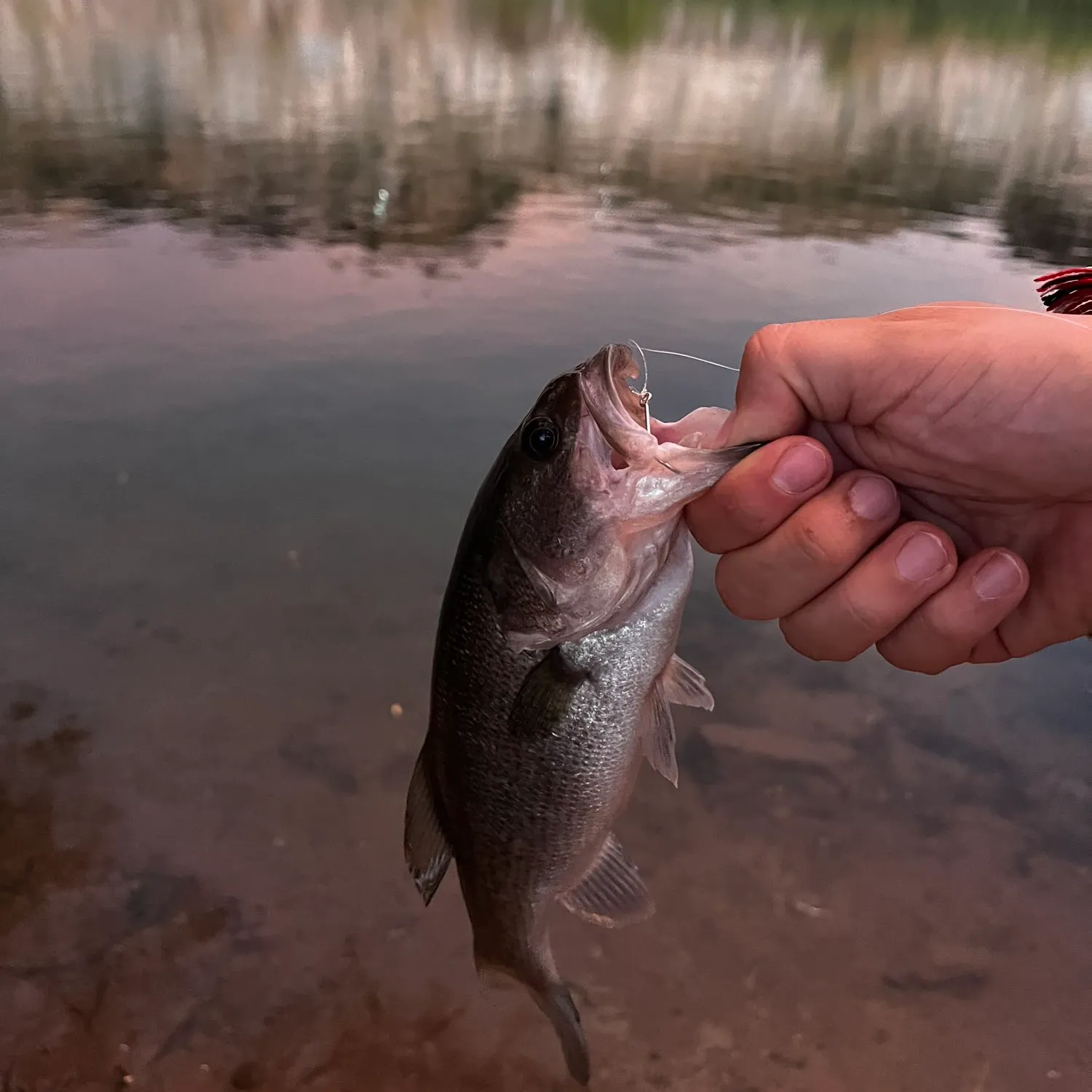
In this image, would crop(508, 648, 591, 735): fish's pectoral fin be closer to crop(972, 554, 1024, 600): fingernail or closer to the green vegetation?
crop(972, 554, 1024, 600): fingernail

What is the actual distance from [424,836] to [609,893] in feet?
1.90

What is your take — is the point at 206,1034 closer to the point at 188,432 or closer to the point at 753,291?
the point at 188,432

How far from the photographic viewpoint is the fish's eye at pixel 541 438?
1.99 meters

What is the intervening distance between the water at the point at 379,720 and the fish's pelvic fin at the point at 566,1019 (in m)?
1.07

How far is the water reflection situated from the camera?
14.1 meters

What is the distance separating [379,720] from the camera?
16.1ft

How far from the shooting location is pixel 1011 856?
4.31m

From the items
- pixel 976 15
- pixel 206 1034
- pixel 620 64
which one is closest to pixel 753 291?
pixel 206 1034

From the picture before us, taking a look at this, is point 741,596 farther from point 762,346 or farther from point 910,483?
point 762,346

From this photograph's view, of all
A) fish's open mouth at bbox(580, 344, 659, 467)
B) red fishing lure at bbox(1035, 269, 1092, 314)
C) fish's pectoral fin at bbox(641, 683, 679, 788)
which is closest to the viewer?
fish's open mouth at bbox(580, 344, 659, 467)

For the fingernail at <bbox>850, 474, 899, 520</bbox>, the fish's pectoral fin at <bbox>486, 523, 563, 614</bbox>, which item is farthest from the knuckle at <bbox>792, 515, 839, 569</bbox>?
the fish's pectoral fin at <bbox>486, 523, 563, 614</bbox>

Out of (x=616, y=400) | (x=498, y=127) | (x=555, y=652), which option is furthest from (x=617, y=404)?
(x=498, y=127)

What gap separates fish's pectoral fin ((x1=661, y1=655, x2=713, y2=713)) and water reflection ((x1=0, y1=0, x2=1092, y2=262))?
10.6 metres

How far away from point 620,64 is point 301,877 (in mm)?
40193
